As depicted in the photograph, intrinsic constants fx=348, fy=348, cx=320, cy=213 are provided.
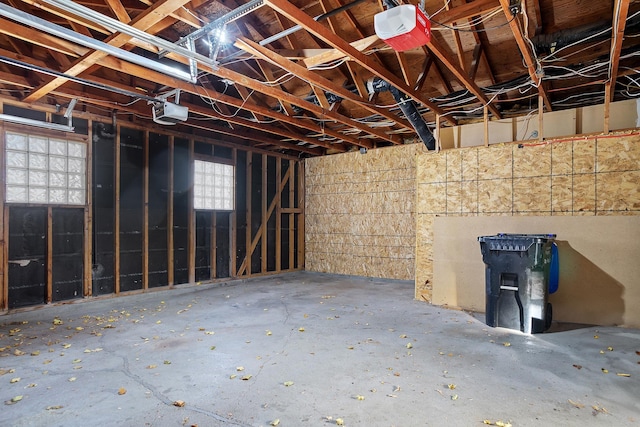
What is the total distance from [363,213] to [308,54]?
459 cm

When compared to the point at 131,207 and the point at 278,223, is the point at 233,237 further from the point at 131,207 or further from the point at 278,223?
the point at 131,207

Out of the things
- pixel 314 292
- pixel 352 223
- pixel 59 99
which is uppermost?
pixel 59 99

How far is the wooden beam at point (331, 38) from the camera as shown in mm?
2580

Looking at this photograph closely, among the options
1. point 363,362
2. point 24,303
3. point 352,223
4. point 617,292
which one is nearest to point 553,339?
point 617,292

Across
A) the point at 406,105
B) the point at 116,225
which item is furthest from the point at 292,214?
the point at 406,105

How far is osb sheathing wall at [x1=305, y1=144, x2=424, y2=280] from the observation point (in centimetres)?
723

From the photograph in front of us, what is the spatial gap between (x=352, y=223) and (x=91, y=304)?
511 centimetres

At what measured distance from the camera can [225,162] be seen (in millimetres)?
7203

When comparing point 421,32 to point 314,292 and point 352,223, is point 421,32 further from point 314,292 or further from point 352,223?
point 352,223

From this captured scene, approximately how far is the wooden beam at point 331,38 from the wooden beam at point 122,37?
708 millimetres

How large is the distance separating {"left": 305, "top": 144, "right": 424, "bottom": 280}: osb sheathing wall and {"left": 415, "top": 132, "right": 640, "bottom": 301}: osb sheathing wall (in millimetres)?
1746

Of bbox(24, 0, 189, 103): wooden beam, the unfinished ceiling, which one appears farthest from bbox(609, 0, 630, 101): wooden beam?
bbox(24, 0, 189, 103): wooden beam

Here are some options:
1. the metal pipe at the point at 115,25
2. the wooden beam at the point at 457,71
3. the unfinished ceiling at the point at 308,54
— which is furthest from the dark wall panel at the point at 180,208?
the wooden beam at the point at 457,71

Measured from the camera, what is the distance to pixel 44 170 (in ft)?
16.2
